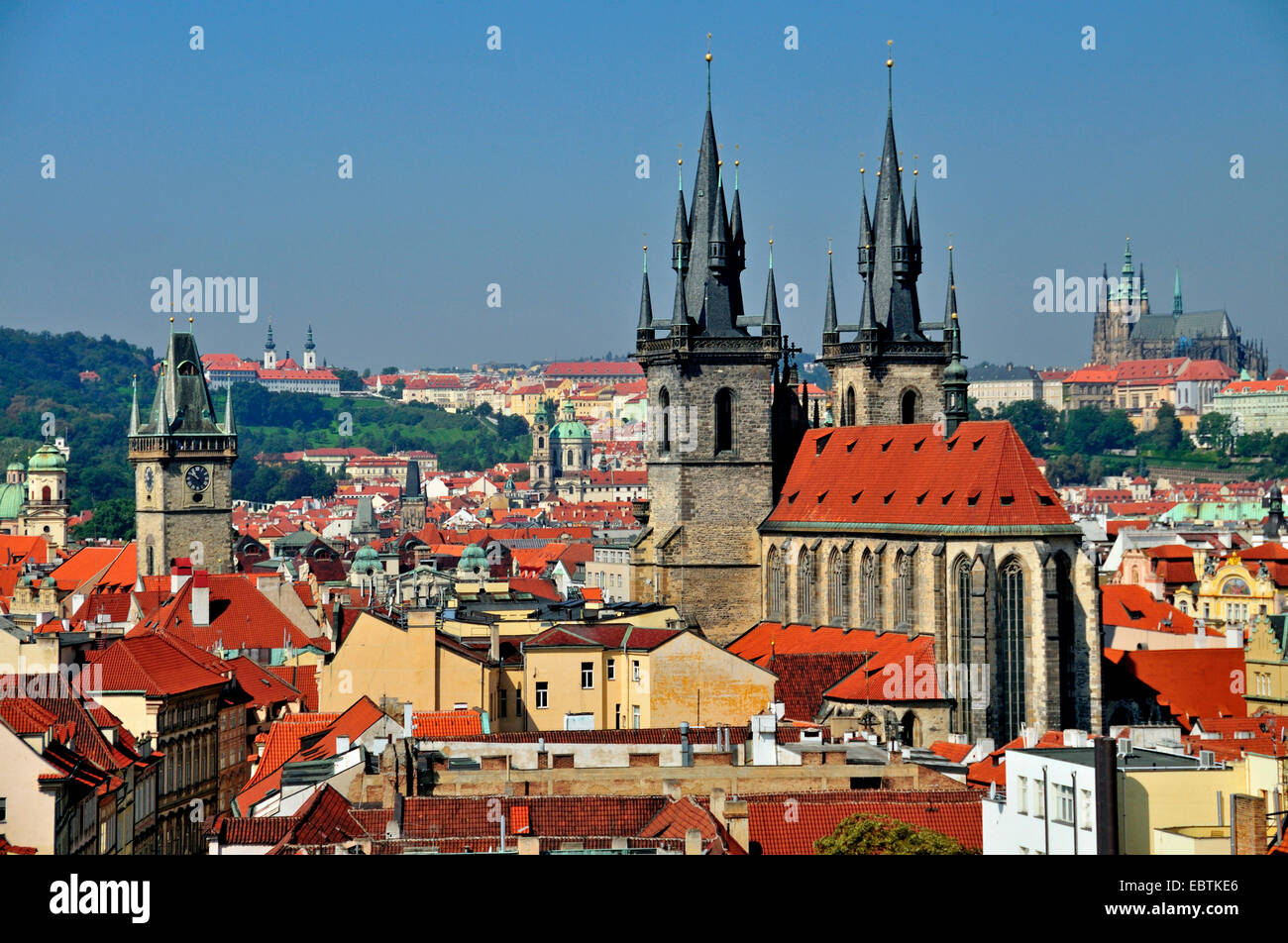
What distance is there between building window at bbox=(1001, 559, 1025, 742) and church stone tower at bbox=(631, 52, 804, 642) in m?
14.2

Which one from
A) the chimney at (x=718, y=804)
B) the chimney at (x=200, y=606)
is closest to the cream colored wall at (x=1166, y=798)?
the chimney at (x=718, y=804)

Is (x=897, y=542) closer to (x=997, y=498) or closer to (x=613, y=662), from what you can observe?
(x=997, y=498)

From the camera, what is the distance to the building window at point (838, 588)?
72.6 metres

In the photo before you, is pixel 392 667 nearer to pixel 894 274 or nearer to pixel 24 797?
pixel 24 797

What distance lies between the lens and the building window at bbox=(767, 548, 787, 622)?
76500 millimetres

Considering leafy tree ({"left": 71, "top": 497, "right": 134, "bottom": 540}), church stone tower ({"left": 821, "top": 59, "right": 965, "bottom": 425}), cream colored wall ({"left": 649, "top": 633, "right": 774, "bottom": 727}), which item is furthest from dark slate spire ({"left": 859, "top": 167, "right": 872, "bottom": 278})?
leafy tree ({"left": 71, "top": 497, "right": 134, "bottom": 540})

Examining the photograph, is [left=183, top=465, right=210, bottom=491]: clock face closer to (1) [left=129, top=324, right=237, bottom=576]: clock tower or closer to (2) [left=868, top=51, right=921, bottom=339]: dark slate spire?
A: (1) [left=129, top=324, right=237, bottom=576]: clock tower

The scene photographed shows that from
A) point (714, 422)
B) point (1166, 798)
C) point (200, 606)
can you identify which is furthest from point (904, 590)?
point (1166, 798)

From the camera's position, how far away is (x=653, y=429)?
80062mm

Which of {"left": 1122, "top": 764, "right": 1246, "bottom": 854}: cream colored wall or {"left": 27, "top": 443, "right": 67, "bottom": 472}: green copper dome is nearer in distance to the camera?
{"left": 1122, "top": 764, "right": 1246, "bottom": 854}: cream colored wall

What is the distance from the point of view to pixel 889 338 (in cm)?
8344

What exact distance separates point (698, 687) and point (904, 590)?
650 inches

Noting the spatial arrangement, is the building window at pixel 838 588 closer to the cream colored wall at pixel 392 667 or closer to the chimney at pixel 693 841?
the cream colored wall at pixel 392 667
